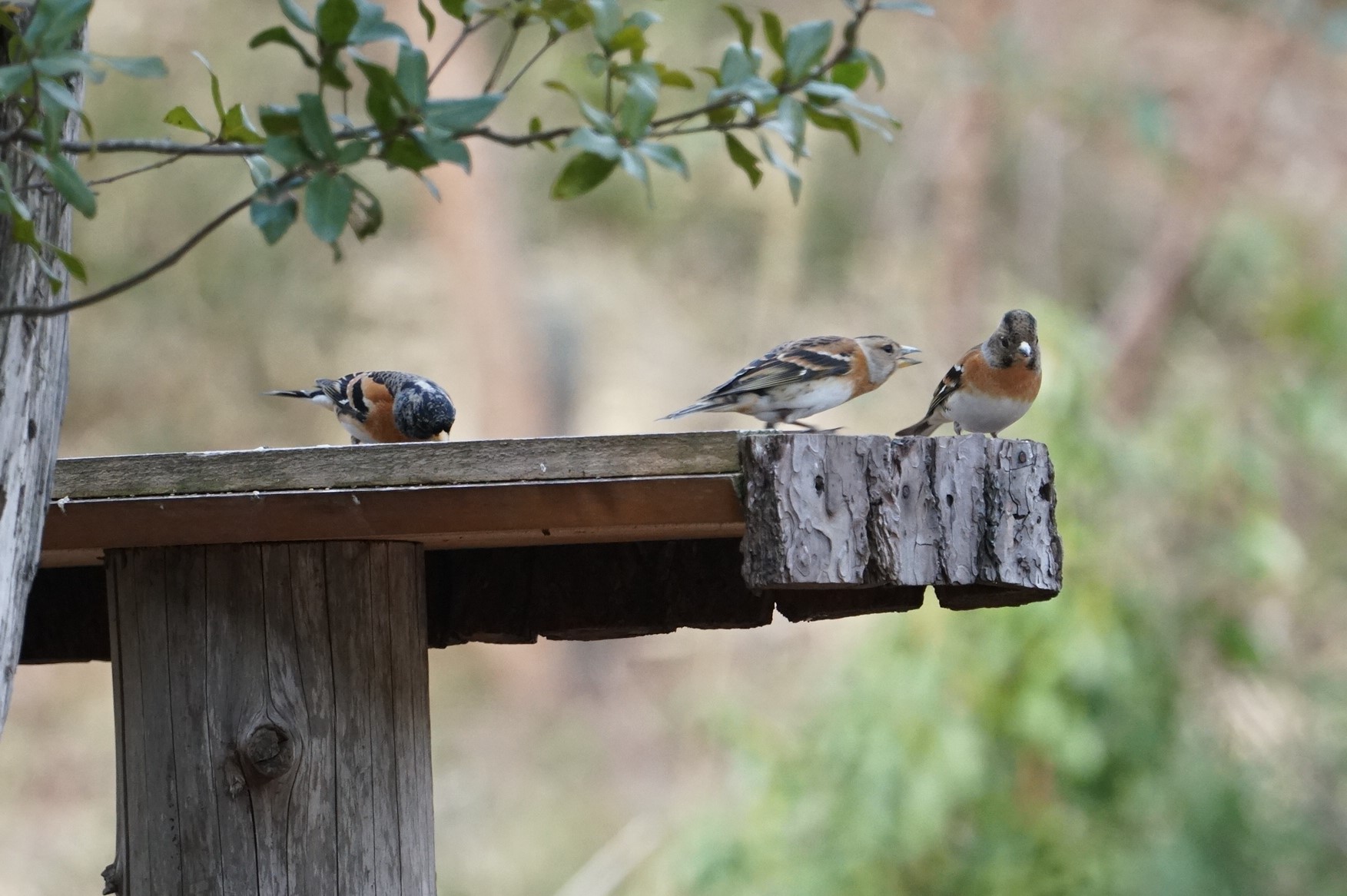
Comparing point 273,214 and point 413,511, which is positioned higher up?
point 273,214

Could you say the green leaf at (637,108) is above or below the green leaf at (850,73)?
below

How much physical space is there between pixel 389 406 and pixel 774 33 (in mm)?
1976

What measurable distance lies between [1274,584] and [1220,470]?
65 centimetres

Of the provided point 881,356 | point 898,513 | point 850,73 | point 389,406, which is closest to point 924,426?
point 881,356

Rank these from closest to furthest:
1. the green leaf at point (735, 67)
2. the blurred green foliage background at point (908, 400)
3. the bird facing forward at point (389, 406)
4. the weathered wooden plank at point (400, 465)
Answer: the green leaf at point (735, 67)
the weathered wooden plank at point (400, 465)
the bird facing forward at point (389, 406)
the blurred green foliage background at point (908, 400)

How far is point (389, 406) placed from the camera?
3.38 m

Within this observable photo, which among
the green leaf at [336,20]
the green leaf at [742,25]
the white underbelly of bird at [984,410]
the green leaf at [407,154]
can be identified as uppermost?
the white underbelly of bird at [984,410]

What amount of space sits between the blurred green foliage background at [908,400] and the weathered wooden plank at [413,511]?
3689 mm

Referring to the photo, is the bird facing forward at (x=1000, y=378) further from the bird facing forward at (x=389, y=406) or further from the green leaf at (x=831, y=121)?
the green leaf at (x=831, y=121)

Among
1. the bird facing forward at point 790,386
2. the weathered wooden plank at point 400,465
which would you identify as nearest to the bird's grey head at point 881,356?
the bird facing forward at point 790,386

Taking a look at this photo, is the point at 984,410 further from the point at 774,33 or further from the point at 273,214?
the point at 273,214

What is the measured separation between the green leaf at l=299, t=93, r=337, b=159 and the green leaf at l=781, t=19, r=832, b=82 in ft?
1.71

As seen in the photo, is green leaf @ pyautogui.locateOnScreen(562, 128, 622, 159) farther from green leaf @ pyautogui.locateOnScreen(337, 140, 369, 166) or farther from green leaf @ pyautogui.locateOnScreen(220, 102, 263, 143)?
green leaf @ pyautogui.locateOnScreen(220, 102, 263, 143)

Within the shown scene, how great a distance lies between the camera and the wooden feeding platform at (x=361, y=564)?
1.93 m
